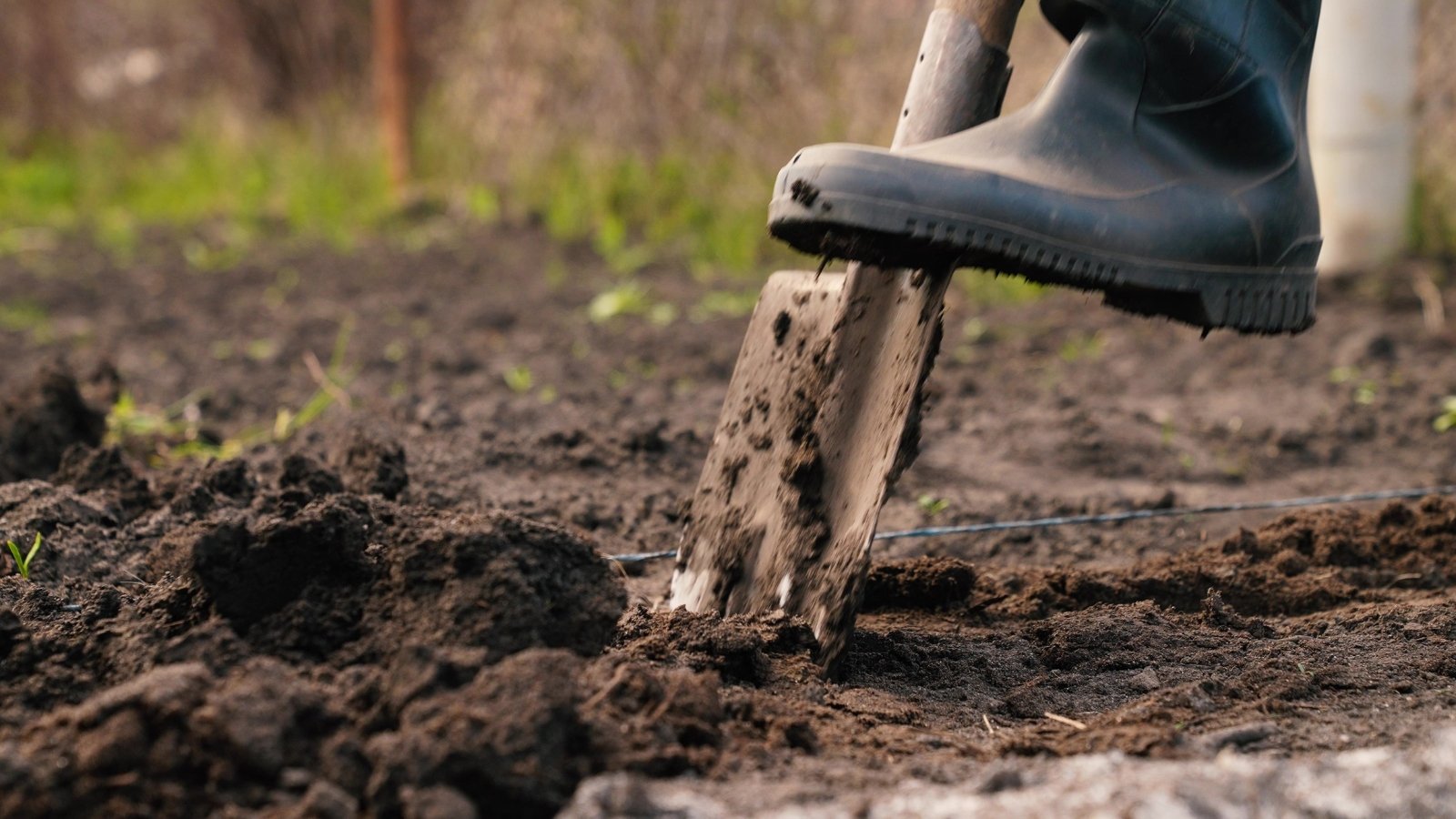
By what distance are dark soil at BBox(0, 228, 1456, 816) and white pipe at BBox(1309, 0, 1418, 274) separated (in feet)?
1.90

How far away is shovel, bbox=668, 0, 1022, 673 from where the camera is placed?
1.85 m

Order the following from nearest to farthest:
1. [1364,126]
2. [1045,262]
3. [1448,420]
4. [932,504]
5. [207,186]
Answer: [1045,262] → [932,504] → [1448,420] → [1364,126] → [207,186]

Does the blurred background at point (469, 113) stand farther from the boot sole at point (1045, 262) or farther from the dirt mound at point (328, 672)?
the dirt mound at point (328, 672)

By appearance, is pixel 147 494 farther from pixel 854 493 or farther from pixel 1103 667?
pixel 1103 667

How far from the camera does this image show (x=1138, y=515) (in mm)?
2570

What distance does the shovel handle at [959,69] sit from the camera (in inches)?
79.2

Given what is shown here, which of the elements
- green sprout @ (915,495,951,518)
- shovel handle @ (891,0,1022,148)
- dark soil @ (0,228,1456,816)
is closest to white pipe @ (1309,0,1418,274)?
dark soil @ (0,228,1456,816)

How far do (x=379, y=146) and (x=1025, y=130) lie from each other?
265 inches

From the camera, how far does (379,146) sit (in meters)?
8.11

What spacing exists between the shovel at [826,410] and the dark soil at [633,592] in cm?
13

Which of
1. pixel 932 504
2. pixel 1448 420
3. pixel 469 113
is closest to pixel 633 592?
pixel 932 504

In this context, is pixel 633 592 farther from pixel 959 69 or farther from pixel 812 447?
pixel 959 69

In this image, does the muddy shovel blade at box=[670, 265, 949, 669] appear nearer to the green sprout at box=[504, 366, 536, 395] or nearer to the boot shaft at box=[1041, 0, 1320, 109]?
the boot shaft at box=[1041, 0, 1320, 109]

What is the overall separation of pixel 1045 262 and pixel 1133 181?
256mm
